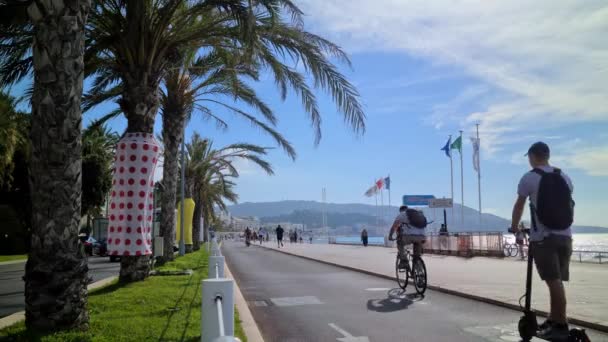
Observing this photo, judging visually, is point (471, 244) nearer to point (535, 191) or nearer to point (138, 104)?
point (138, 104)

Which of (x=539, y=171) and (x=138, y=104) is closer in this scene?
(x=539, y=171)

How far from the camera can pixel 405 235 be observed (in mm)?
11031

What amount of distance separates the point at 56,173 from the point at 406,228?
7117mm

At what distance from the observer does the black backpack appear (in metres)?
5.40

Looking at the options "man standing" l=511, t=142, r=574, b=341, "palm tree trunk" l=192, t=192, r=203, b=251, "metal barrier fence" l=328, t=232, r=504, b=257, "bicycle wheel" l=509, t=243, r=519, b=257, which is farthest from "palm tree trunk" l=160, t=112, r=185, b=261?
"palm tree trunk" l=192, t=192, r=203, b=251

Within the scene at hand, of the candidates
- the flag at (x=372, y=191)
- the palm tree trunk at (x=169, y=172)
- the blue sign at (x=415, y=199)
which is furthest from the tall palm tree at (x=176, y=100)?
the flag at (x=372, y=191)

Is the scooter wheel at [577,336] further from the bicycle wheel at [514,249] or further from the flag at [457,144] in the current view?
the flag at [457,144]

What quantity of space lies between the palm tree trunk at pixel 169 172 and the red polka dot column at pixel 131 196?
7.02 metres

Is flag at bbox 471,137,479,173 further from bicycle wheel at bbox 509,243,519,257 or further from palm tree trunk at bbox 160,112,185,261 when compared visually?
palm tree trunk at bbox 160,112,185,261

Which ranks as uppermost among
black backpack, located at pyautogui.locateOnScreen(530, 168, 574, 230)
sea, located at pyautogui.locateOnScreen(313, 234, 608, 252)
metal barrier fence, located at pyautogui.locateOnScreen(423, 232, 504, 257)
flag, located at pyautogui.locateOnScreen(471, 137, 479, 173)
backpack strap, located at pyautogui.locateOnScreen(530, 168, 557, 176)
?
flag, located at pyautogui.locateOnScreen(471, 137, 479, 173)

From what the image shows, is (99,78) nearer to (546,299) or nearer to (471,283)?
(471,283)

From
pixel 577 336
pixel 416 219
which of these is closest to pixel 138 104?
pixel 416 219

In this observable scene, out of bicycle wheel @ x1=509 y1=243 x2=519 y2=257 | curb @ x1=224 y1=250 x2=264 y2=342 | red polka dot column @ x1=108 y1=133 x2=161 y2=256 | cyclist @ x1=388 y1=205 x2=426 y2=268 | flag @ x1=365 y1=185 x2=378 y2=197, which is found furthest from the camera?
flag @ x1=365 y1=185 x2=378 y2=197

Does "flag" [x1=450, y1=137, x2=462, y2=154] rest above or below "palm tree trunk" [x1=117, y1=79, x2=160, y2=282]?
above
